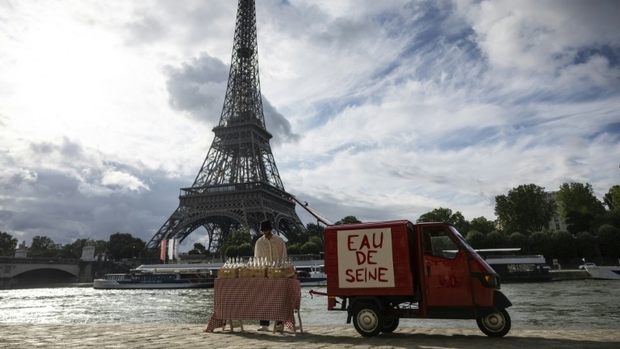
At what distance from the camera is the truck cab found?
778 centimetres

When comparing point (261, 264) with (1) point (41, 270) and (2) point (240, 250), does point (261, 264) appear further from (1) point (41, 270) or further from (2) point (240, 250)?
(1) point (41, 270)

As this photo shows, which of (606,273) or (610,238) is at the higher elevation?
(610,238)

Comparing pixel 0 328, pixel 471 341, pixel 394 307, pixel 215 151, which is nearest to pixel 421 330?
pixel 394 307

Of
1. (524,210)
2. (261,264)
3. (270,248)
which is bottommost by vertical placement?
(261,264)

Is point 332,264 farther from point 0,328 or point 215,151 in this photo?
point 215,151

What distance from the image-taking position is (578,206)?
80625mm

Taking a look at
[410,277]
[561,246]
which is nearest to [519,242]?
[561,246]

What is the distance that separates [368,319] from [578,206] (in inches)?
3494

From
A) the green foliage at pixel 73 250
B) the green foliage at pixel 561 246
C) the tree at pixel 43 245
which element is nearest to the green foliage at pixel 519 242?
the green foliage at pixel 561 246

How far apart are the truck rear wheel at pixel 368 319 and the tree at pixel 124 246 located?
10612 cm

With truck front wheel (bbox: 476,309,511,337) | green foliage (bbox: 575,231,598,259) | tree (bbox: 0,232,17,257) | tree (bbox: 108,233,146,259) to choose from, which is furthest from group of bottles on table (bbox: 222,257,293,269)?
tree (bbox: 0,232,17,257)

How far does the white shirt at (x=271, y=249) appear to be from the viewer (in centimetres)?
938

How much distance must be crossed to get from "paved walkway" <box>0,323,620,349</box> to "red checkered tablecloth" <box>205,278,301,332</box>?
12.8 inches

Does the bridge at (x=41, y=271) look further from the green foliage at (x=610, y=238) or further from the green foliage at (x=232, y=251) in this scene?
the green foliage at (x=610, y=238)
